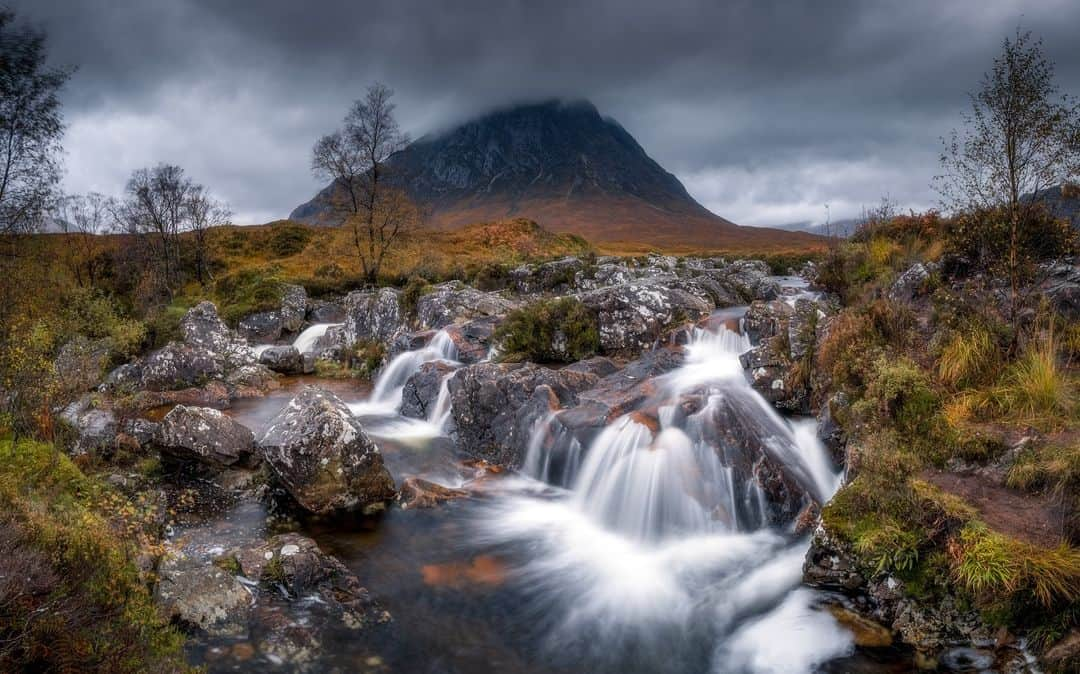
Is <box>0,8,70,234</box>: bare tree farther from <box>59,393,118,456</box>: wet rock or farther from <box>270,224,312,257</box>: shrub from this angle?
<box>270,224,312,257</box>: shrub

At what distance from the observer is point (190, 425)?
36.4ft

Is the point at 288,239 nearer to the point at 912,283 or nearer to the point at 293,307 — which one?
the point at 293,307

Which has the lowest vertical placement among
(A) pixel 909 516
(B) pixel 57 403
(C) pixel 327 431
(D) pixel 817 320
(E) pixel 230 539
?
(E) pixel 230 539

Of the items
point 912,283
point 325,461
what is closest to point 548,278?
point 912,283

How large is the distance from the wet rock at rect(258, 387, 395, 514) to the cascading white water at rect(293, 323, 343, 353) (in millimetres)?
16396

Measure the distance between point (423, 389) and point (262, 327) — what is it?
1722cm

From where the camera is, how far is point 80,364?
13133 millimetres

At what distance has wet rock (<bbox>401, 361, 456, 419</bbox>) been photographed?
52.4 ft

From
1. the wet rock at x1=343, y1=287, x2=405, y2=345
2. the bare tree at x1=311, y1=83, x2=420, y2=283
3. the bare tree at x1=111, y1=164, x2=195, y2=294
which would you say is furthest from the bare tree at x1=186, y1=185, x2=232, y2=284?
the wet rock at x1=343, y1=287, x2=405, y2=345

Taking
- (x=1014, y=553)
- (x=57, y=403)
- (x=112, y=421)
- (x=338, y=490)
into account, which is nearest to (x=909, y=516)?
(x=1014, y=553)

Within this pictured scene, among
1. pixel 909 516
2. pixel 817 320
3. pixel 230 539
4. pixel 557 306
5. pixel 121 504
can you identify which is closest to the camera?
pixel 909 516

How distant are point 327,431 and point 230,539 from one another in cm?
229

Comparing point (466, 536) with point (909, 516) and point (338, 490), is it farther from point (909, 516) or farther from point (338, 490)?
point (909, 516)

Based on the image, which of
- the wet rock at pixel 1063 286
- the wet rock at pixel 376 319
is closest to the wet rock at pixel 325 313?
the wet rock at pixel 376 319
